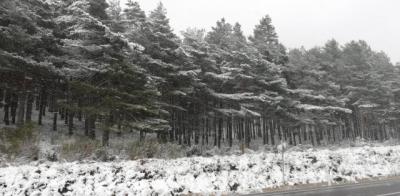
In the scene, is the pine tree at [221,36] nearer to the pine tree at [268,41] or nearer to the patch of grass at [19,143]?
the pine tree at [268,41]

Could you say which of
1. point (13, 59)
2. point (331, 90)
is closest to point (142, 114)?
point (13, 59)

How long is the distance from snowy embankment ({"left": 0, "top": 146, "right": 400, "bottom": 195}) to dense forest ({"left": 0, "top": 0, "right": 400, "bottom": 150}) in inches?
227

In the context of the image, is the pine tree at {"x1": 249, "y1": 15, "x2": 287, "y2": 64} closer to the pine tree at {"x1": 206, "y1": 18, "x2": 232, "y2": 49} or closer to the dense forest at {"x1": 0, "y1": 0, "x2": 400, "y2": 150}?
the dense forest at {"x1": 0, "y1": 0, "x2": 400, "y2": 150}

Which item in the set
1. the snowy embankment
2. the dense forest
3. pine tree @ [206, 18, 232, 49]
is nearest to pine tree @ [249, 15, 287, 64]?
the dense forest

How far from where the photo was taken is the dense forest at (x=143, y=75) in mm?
21062

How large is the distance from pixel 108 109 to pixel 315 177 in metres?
12.7

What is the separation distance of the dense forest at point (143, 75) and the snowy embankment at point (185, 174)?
5776 millimetres

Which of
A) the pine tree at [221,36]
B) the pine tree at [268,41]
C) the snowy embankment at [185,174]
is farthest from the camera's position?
the pine tree at [221,36]

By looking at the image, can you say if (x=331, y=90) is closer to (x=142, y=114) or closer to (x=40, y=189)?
(x=142, y=114)

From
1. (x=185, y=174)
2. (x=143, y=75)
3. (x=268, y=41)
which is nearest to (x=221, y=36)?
(x=268, y=41)

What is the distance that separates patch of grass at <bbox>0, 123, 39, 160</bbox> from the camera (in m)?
15.3

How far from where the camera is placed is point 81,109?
20031mm

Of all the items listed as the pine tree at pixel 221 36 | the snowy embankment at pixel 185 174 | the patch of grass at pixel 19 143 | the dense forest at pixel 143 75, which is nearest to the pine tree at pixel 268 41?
the dense forest at pixel 143 75

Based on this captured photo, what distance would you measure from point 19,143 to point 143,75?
358 inches
